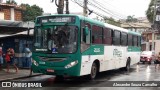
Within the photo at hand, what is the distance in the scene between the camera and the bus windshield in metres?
13.4

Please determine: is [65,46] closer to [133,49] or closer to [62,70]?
[62,70]

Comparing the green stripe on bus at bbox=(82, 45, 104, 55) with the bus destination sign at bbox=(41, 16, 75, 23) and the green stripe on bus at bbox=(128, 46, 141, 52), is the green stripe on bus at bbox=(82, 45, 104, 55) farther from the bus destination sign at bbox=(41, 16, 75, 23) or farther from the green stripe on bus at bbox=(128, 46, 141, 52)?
the green stripe on bus at bbox=(128, 46, 141, 52)

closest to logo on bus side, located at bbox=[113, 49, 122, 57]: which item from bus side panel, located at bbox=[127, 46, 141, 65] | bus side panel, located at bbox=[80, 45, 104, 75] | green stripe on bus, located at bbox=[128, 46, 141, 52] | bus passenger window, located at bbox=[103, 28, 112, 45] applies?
bus passenger window, located at bbox=[103, 28, 112, 45]

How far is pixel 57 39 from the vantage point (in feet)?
44.3

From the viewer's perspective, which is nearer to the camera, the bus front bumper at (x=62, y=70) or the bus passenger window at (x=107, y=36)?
the bus front bumper at (x=62, y=70)

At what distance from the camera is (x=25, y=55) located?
2031 centimetres

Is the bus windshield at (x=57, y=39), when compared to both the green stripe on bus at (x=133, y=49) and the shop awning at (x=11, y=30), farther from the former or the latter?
the green stripe on bus at (x=133, y=49)

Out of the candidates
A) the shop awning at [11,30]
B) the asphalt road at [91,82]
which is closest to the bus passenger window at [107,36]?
the asphalt road at [91,82]

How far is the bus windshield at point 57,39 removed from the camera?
1338 centimetres

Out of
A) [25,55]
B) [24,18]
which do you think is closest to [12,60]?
[25,55]

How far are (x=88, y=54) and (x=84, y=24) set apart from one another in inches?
58.5

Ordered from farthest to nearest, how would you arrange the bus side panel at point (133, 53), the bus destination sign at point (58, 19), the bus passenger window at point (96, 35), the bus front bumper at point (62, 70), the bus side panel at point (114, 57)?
1. the bus side panel at point (133, 53)
2. the bus side panel at point (114, 57)
3. the bus passenger window at point (96, 35)
4. the bus destination sign at point (58, 19)
5. the bus front bumper at point (62, 70)

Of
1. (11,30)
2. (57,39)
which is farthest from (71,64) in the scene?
(11,30)

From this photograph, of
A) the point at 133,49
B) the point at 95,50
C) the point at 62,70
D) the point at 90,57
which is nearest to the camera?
the point at 62,70
